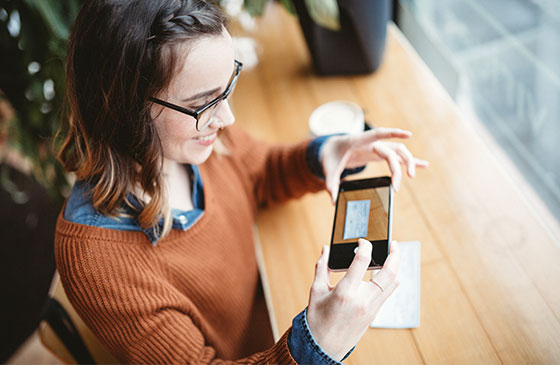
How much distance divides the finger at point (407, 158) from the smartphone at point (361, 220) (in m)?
0.05

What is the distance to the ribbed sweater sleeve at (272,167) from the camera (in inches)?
41.8

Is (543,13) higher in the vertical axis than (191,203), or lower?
higher

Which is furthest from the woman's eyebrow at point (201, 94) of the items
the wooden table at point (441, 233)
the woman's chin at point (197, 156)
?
the wooden table at point (441, 233)

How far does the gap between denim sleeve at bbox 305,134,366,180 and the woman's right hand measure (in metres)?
0.33

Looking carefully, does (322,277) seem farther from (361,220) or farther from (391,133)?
(391,133)

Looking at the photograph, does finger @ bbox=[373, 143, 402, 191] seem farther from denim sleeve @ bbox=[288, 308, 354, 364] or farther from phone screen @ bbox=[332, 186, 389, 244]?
denim sleeve @ bbox=[288, 308, 354, 364]

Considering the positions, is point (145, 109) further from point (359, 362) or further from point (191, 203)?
point (359, 362)

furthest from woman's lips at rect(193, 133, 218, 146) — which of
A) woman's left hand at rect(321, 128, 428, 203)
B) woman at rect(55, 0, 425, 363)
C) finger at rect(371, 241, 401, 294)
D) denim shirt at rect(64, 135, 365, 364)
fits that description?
finger at rect(371, 241, 401, 294)

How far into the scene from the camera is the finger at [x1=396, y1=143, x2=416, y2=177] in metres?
0.90

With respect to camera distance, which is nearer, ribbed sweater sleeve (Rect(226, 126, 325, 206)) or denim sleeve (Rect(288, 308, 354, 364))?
denim sleeve (Rect(288, 308, 354, 364))

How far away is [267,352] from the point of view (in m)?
0.76

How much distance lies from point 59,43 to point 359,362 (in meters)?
1.10

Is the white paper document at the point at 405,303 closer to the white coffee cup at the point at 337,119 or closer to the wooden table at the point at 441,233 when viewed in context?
the wooden table at the point at 441,233

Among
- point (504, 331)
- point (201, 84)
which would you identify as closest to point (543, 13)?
point (504, 331)
